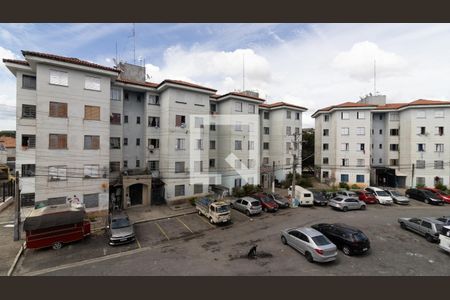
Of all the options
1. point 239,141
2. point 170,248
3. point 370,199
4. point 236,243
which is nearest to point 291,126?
point 239,141

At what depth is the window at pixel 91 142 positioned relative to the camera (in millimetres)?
20875

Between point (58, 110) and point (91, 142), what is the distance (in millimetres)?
3971

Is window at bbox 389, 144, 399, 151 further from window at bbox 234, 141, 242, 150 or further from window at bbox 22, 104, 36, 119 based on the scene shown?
window at bbox 22, 104, 36, 119

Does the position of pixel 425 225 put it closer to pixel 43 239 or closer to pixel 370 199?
pixel 370 199

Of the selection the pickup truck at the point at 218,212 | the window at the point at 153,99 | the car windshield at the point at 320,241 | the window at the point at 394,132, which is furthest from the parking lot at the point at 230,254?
the window at the point at 394,132

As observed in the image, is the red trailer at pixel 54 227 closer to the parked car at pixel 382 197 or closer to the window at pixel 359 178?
the parked car at pixel 382 197

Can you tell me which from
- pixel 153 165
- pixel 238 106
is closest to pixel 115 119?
pixel 153 165

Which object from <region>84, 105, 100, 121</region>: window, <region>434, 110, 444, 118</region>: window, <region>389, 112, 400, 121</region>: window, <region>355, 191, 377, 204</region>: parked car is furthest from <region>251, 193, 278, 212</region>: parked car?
<region>434, 110, 444, 118</region>: window

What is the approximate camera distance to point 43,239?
14.3m

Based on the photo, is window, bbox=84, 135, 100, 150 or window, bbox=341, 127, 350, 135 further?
window, bbox=341, 127, 350, 135

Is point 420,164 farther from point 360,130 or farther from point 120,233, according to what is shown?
point 120,233

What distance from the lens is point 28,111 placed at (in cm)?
1994

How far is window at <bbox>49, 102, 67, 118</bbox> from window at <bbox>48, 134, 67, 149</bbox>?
189 cm

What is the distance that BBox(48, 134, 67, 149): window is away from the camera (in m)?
19.2
